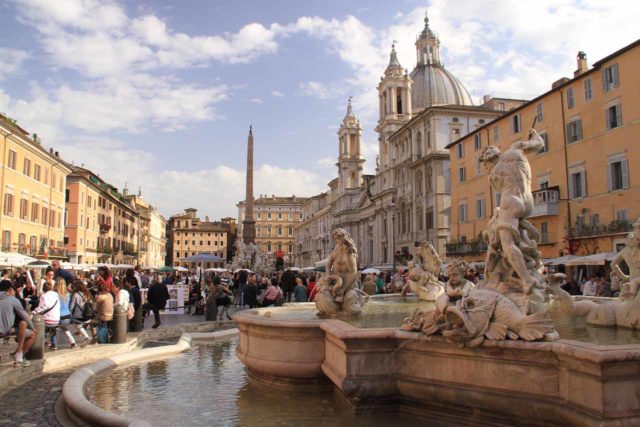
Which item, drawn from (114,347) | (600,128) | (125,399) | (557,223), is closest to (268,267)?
(557,223)

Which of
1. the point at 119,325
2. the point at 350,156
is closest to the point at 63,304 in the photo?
the point at 119,325

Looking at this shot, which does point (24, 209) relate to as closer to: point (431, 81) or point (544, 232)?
point (544, 232)

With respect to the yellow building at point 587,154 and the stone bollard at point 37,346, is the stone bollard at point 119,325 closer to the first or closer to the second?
the stone bollard at point 37,346

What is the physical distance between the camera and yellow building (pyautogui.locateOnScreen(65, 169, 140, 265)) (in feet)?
142

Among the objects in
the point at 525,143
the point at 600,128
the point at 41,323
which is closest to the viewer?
the point at 525,143

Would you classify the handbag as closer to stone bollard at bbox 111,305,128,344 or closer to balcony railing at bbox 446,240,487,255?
stone bollard at bbox 111,305,128,344

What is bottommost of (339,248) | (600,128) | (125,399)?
(125,399)

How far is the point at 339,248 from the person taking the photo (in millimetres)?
7309

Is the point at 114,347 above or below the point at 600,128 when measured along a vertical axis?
below

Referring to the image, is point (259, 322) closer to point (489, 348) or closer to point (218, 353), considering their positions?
point (489, 348)

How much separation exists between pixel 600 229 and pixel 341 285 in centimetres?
2216

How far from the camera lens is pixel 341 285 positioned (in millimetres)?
7191

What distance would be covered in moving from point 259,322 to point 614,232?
22823mm

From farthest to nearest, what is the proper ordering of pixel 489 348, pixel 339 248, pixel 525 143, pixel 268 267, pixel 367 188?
pixel 367 188
pixel 268 267
pixel 339 248
pixel 525 143
pixel 489 348
